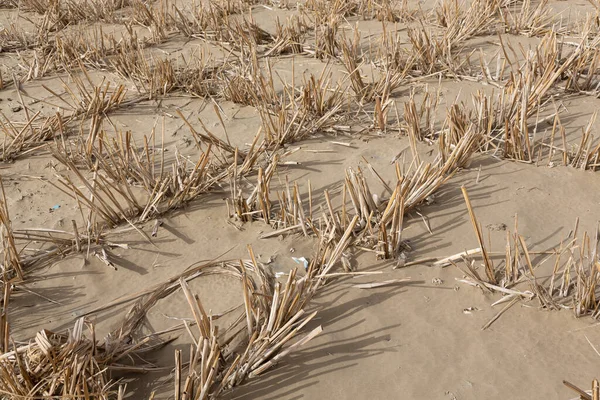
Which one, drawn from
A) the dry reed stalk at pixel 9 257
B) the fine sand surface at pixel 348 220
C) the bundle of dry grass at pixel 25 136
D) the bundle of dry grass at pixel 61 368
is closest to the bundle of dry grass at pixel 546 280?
the fine sand surface at pixel 348 220

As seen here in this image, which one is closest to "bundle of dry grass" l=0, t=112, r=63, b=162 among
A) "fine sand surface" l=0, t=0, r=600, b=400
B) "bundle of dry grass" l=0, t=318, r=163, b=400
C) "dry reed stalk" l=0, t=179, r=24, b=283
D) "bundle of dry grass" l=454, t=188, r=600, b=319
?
"fine sand surface" l=0, t=0, r=600, b=400

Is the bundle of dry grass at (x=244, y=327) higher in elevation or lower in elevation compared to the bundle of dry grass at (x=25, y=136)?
lower

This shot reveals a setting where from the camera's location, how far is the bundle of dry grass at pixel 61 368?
159 centimetres

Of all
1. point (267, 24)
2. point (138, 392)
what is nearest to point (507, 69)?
point (267, 24)

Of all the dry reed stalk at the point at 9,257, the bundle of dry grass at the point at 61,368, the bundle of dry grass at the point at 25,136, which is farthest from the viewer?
the bundle of dry grass at the point at 25,136

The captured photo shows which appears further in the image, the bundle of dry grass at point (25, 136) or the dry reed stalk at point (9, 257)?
the bundle of dry grass at point (25, 136)

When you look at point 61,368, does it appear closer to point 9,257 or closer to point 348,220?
point 9,257

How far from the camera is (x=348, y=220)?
91.3 inches

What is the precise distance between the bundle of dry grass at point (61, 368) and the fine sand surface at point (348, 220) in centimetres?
6

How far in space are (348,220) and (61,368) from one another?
1151 mm

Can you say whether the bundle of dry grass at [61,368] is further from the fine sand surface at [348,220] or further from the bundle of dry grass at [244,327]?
the bundle of dry grass at [244,327]

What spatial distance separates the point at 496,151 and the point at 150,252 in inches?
64.5

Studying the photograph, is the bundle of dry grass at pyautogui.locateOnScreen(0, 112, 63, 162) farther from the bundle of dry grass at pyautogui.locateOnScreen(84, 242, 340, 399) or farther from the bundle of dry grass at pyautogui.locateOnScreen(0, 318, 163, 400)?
the bundle of dry grass at pyautogui.locateOnScreen(0, 318, 163, 400)

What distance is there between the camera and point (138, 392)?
180cm
